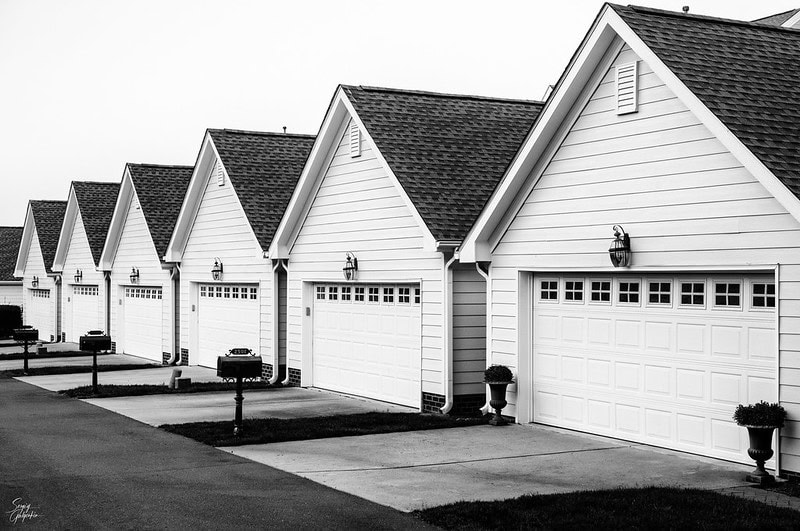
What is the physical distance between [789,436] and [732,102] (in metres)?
3.94

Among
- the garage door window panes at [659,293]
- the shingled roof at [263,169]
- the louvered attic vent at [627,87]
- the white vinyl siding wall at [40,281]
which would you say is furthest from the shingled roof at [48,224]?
the garage door window panes at [659,293]

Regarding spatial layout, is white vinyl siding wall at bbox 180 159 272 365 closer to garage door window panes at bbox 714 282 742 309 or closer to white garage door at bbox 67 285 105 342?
white garage door at bbox 67 285 105 342

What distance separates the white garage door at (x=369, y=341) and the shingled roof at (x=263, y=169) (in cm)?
320

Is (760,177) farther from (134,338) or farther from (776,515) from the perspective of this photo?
(134,338)

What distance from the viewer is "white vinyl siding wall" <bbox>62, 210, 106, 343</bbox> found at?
3597 centimetres

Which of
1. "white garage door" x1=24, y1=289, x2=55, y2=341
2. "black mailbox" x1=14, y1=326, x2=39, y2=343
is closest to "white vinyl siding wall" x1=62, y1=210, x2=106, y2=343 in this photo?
"white garage door" x1=24, y1=289, x2=55, y2=341

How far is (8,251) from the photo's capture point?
2175 inches

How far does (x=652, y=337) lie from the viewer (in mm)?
13414

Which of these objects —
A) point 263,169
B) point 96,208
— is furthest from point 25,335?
point 96,208

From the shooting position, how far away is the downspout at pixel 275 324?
75.9 feet

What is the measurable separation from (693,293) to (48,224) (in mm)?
36609

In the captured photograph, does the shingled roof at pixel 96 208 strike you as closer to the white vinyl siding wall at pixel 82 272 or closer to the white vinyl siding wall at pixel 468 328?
the white vinyl siding wall at pixel 82 272

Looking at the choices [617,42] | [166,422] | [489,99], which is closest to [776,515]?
[617,42]

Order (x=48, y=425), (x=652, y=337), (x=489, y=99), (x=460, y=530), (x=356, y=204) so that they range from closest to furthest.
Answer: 1. (x=460, y=530)
2. (x=652, y=337)
3. (x=48, y=425)
4. (x=356, y=204)
5. (x=489, y=99)
